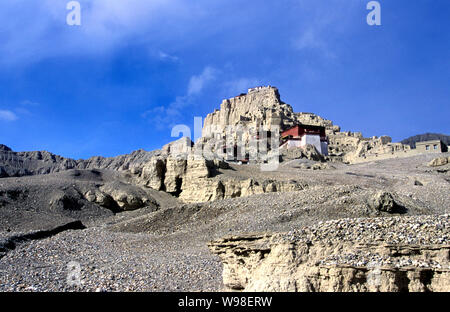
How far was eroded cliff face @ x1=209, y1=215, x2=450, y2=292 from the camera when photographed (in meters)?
6.50

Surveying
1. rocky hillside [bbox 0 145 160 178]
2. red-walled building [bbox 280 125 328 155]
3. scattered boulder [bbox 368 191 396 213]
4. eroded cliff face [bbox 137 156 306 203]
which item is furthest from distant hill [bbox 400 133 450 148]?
scattered boulder [bbox 368 191 396 213]

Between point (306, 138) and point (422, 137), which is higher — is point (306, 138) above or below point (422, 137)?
below

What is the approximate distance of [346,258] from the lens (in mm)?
6906

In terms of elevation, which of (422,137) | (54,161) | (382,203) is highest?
(422,137)

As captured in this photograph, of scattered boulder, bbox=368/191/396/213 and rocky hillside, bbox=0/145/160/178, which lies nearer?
scattered boulder, bbox=368/191/396/213

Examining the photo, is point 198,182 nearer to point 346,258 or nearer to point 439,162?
point 346,258

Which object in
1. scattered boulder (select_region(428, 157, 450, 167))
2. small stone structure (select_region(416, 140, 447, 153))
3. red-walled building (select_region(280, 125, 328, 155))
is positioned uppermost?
red-walled building (select_region(280, 125, 328, 155))

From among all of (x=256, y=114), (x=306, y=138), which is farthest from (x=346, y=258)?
(x=256, y=114)

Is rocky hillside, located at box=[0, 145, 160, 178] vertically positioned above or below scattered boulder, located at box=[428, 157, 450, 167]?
above

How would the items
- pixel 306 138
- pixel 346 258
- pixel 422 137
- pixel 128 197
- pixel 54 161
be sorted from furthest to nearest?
pixel 422 137 < pixel 54 161 < pixel 306 138 < pixel 128 197 < pixel 346 258

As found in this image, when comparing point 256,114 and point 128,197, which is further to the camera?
point 256,114

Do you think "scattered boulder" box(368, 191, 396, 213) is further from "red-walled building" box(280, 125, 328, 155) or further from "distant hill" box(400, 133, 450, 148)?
"distant hill" box(400, 133, 450, 148)

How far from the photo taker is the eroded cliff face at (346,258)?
6.50 m

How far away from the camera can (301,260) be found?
7309 millimetres
